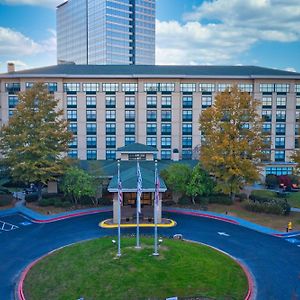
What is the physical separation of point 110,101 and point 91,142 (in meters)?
8.69

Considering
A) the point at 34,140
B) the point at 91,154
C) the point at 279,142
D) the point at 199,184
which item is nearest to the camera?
the point at 199,184

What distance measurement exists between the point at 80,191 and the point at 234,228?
18926 mm

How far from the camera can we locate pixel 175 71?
240ft

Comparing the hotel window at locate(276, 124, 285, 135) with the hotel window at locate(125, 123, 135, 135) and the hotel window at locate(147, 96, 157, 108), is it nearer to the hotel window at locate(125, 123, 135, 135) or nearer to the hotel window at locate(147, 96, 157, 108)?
the hotel window at locate(147, 96, 157, 108)

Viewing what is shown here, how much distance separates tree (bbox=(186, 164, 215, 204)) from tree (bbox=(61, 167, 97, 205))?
12.2 meters

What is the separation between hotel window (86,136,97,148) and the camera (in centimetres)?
7062

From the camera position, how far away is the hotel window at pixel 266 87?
231 ft

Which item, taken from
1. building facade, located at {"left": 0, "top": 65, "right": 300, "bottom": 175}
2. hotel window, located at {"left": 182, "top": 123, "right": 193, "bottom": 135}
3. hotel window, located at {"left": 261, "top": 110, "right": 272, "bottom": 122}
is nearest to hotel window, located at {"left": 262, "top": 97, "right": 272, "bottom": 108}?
building facade, located at {"left": 0, "top": 65, "right": 300, "bottom": 175}

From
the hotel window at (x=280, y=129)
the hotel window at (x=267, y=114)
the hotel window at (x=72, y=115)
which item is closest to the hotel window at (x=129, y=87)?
the hotel window at (x=72, y=115)

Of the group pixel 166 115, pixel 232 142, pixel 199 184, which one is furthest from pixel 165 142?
pixel 232 142

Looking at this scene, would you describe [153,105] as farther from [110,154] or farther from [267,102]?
[267,102]

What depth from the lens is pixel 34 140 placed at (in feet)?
155

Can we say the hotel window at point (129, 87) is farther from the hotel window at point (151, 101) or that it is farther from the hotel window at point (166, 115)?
the hotel window at point (166, 115)

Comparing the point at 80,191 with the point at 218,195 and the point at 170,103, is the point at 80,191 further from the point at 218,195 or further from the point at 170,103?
the point at 170,103
